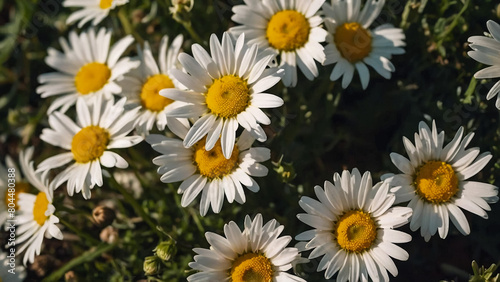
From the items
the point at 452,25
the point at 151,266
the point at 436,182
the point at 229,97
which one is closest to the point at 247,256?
the point at 151,266

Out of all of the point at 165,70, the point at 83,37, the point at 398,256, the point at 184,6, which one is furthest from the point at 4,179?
the point at 398,256

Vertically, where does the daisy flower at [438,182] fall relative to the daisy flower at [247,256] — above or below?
above

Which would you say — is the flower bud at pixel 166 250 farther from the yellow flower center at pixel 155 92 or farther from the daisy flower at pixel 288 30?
the daisy flower at pixel 288 30

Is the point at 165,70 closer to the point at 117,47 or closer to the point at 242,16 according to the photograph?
the point at 117,47

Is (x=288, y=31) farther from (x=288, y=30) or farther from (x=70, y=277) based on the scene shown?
(x=70, y=277)

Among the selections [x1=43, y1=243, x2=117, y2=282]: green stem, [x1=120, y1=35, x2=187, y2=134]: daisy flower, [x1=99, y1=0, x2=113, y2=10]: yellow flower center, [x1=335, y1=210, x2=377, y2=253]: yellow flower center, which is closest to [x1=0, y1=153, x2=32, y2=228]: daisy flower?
[x1=43, y1=243, x2=117, y2=282]: green stem

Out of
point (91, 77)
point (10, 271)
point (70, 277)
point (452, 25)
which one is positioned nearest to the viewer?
point (452, 25)

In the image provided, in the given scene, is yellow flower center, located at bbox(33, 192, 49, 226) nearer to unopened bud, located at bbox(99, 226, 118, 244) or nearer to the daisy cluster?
the daisy cluster

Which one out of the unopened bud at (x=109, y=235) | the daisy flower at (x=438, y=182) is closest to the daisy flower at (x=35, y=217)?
the unopened bud at (x=109, y=235)
